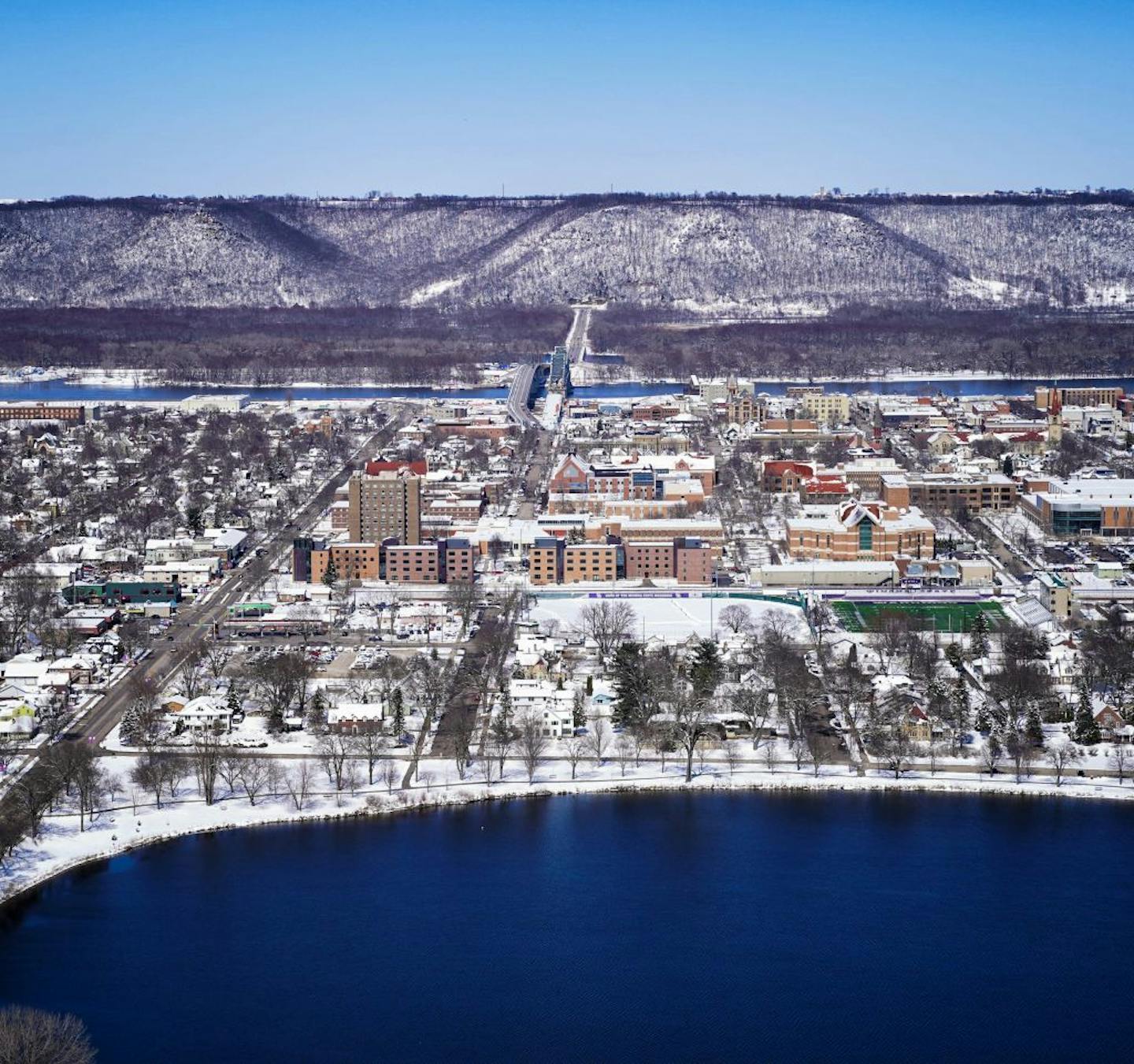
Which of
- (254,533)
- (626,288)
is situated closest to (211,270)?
(626,288)

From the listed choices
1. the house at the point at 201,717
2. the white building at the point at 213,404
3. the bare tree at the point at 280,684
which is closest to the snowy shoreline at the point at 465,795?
the house at the point at 201,717

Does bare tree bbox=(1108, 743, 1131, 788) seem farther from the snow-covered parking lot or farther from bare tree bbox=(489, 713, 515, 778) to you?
bare tree bbox=(489, 713, 515, 778)

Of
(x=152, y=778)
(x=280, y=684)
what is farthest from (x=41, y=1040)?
(x=280, y=684)

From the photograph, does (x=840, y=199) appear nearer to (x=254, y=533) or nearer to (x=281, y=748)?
(x=254, y=533)

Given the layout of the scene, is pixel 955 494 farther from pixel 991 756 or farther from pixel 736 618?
pixel 991 756

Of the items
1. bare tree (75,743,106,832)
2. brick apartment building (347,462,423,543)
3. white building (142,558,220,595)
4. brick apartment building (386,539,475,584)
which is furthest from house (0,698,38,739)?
brick apartment building (347,462,423,543)

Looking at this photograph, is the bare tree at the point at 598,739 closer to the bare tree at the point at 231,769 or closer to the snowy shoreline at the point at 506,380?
the bare tree at the point at 231,769
